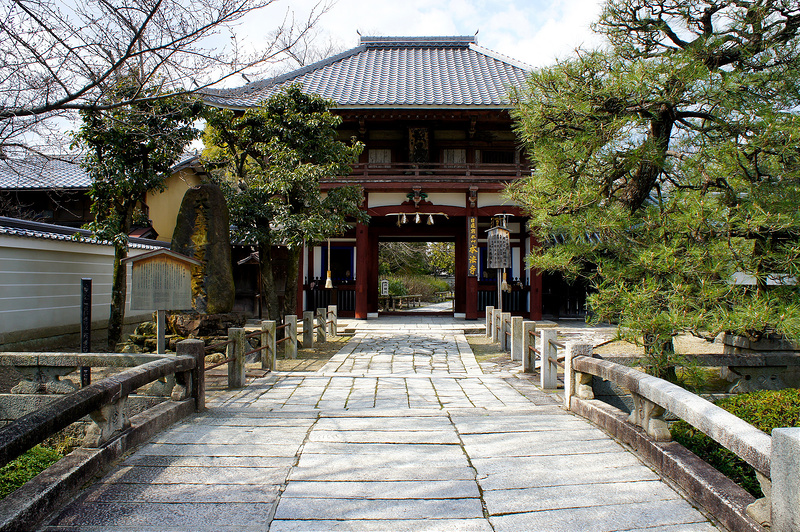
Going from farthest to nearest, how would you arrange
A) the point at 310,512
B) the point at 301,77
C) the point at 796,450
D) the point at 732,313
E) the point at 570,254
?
the point at 301,77
the point at 570,254
the point at 732,313
the point at 310,512
the point at 796,450

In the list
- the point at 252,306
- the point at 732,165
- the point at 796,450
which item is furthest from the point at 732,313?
the point at 252,306

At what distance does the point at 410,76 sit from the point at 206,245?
33.3ft

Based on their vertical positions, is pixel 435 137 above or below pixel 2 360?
above

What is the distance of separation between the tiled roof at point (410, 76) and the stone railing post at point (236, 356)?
284 inches

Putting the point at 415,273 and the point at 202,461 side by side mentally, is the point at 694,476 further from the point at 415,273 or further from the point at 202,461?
the point at 415,273

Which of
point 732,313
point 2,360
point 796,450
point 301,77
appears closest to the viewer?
point 796,450

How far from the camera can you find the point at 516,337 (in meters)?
8.38

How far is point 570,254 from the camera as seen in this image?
478 cm

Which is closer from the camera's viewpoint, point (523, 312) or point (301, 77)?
point (523, 312)

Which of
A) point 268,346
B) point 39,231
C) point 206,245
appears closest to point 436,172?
point 206,245

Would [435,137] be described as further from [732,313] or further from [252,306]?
[732,313]

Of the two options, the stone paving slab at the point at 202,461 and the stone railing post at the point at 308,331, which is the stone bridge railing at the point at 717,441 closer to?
the stone paving slab at the point at 202,461

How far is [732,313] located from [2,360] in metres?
7.10

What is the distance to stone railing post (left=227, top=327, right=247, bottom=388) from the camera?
612 cm
